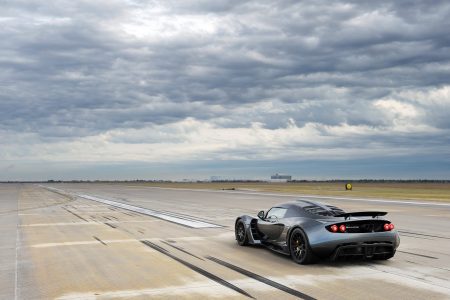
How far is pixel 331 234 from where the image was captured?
9.70 metres

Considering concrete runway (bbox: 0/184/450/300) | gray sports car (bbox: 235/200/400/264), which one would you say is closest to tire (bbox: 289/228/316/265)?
gray sports car (bbox: 235/200/400/264)

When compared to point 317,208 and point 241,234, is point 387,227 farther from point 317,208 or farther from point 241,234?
point 241,234

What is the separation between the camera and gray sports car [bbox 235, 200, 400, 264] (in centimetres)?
971

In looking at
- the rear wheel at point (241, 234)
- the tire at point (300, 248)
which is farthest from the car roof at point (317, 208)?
the rear wheel at point (241, 234)

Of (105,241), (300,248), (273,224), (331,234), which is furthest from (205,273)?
(105,241)

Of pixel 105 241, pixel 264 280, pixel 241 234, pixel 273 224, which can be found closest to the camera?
pixel 264 280

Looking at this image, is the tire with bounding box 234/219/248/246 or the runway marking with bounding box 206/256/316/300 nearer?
the runway marking with bounding box 206/256/316/300

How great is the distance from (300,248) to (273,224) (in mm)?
1290

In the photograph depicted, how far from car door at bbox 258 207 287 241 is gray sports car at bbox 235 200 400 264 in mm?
52

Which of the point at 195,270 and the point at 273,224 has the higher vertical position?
the point at 273,224

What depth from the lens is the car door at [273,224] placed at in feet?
36.8

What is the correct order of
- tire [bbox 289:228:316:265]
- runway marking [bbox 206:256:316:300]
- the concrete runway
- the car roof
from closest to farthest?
runway marking [bbox 206:256:316:300] → the concrete runway → tire [bbox 289:228:316:265] → the car roof

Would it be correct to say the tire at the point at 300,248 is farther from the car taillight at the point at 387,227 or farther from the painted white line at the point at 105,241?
the painted white line at the point at 105,241

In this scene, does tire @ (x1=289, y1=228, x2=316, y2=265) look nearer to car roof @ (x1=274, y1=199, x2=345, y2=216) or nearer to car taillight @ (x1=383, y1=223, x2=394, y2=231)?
car roof @ (x1=274, y1=199, x2=345, y2=216)
